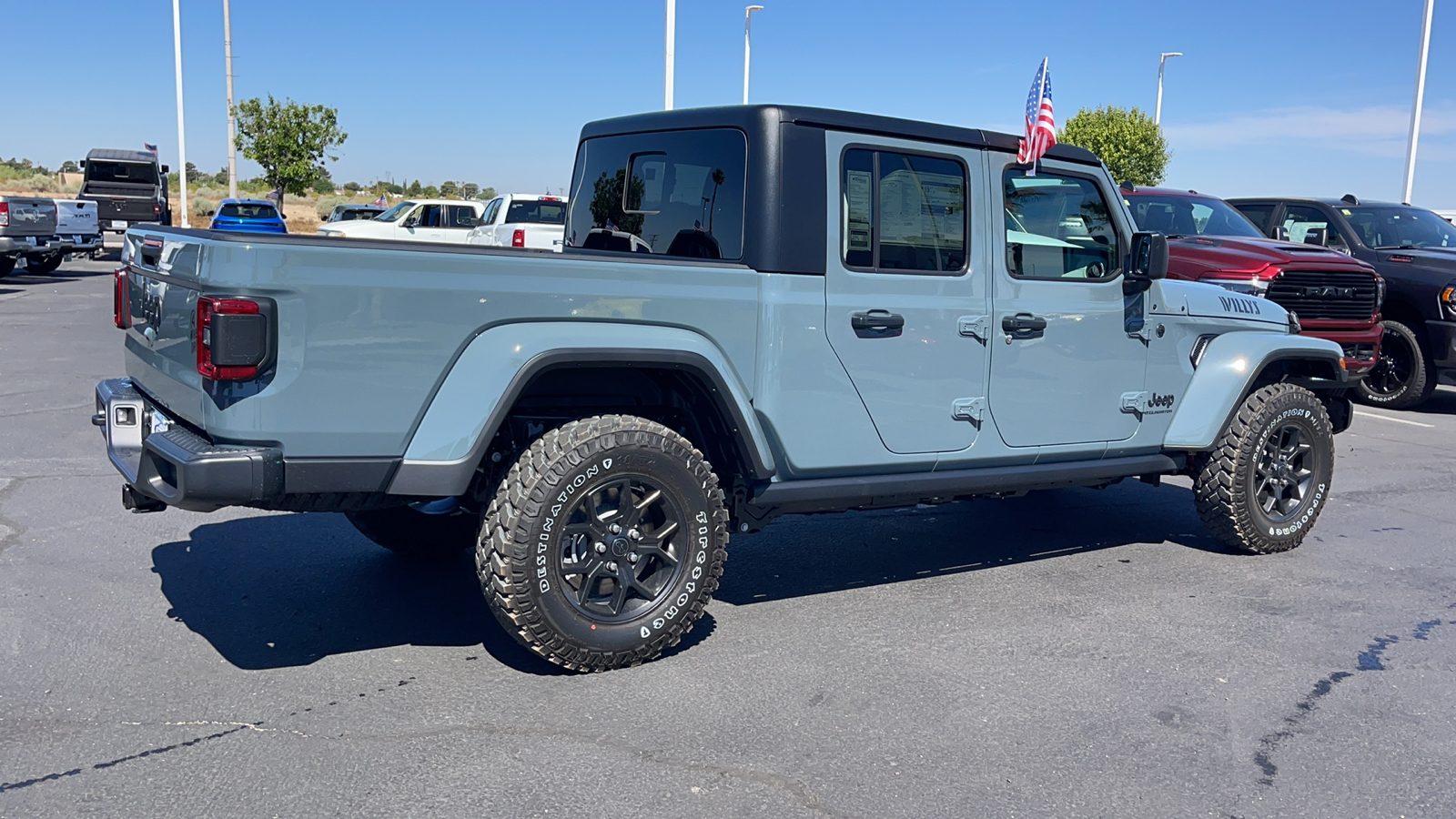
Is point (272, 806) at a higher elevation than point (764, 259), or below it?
below

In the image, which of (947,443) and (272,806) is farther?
(947,443)

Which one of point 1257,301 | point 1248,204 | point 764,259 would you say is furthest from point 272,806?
point 1248,204

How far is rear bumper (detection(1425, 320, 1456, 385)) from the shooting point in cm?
1160

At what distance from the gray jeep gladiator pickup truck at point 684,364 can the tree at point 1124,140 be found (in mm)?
36979

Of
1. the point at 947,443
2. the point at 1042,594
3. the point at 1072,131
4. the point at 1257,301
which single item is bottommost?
the point at 1042,594

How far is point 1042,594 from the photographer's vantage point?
5.39 m

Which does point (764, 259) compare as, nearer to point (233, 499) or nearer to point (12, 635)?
point (233, 499)

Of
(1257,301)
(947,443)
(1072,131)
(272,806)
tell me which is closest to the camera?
(272,806)

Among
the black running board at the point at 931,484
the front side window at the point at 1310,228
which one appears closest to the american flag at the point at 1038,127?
the black running board at the point at 931,484

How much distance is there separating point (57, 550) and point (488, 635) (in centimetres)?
226

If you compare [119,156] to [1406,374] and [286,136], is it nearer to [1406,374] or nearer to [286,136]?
[286,136]

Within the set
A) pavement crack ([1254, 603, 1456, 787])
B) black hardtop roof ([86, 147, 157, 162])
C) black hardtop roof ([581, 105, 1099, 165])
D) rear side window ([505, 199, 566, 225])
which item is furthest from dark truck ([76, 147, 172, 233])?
pavement crack ([1254, 603, 1456, 787])

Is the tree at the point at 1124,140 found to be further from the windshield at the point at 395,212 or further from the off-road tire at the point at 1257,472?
the off-road tire at the point at 1257,472

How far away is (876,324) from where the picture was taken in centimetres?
457
